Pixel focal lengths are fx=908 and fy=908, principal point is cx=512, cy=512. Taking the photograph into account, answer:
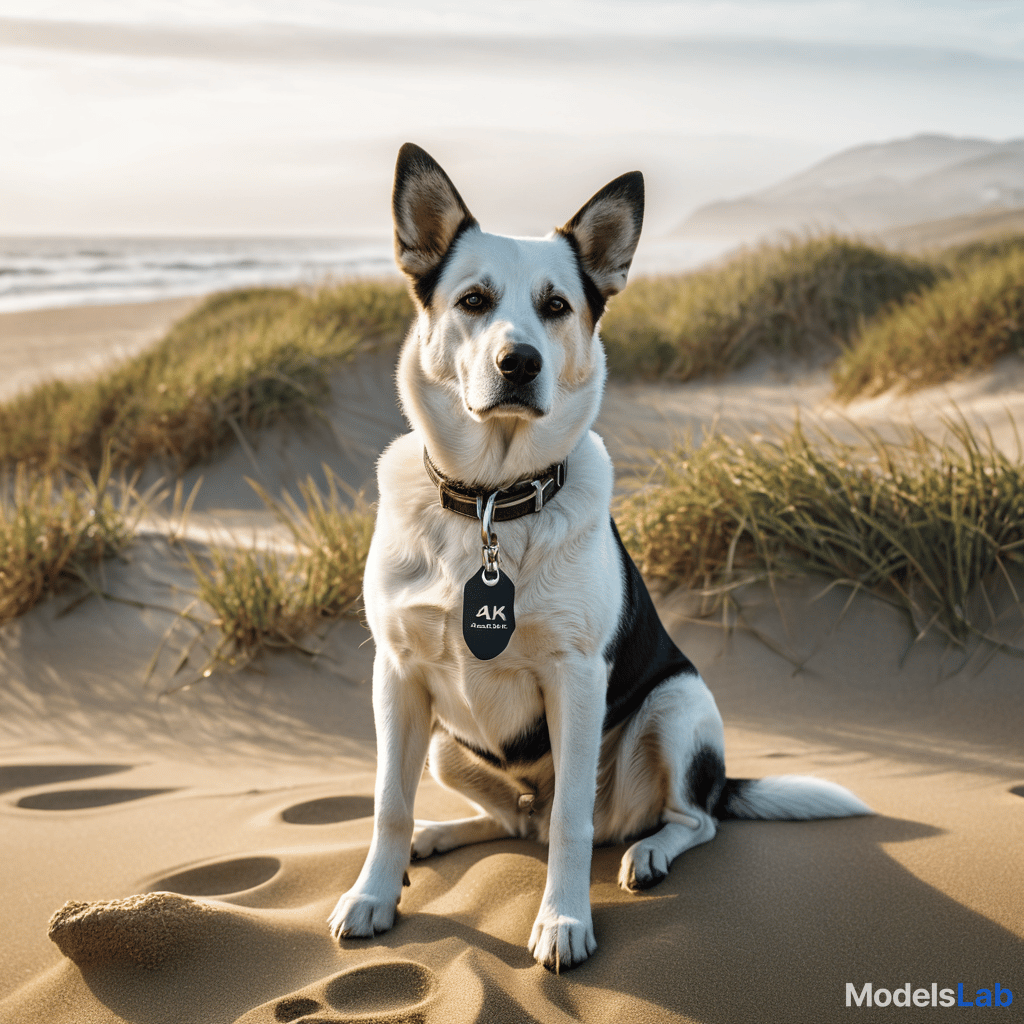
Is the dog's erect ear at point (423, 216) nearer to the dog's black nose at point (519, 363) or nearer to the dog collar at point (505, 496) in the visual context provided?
the dog's black nose at point (519, 363)

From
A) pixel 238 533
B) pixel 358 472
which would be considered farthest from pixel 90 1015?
pixel 358 472

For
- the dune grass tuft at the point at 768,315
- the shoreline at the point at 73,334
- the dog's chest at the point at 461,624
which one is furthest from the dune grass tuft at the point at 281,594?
the dune grass tuft at the point at 768,315

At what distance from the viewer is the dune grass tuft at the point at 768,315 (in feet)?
35.8

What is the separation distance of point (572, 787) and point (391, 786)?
1.69 feet

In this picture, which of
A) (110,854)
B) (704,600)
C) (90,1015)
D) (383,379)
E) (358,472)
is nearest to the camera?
(90,1015)

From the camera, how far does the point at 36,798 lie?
3463 millimetres

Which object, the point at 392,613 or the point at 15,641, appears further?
the point at 15,641

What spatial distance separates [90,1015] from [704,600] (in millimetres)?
3187

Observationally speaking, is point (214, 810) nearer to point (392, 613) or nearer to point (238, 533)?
point (392, 613)

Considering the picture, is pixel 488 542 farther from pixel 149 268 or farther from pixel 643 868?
pixel 149 268

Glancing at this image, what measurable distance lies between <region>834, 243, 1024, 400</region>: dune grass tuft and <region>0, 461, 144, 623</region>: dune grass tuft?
6.60 m

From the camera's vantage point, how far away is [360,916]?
2.38 meters

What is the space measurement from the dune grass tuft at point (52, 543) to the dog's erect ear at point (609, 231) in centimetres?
344

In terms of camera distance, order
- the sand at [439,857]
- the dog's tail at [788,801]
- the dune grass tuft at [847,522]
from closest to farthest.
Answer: the sand at [439,857] < the dog's tail at [788,801] < the dune grass tuft at [847,522]
